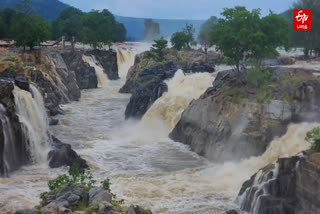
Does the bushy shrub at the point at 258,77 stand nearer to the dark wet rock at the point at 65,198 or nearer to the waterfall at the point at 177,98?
the waterfall at the point at 177,98

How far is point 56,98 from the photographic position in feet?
204

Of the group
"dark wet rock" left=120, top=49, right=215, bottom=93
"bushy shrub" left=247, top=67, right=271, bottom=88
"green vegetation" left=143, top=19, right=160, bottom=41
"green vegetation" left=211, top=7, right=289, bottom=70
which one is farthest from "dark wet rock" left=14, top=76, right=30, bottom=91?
"green vegetation" left=143, top=19, right=160, bottom=41

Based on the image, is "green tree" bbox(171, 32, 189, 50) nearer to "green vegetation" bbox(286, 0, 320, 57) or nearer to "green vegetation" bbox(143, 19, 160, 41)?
"green vegetation" bbox(286, 0, 320, 57)

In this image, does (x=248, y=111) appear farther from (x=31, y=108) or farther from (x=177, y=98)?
(x=31, y=108)

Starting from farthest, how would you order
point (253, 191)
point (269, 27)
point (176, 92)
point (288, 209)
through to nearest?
point (176, 92), point (269, 27), point (253, 191), point (288, 209)

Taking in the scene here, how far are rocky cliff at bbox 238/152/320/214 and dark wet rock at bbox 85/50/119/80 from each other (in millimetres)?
63871

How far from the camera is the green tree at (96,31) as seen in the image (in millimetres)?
93125

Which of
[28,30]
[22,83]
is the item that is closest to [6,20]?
[28,30]

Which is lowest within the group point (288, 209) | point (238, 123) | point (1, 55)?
point (288, 209)

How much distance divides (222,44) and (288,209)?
2132 cm

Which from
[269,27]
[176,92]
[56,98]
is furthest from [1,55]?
[269,27]

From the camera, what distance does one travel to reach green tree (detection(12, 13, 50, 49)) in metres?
68.9

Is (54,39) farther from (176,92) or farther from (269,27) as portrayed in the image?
(269,27)

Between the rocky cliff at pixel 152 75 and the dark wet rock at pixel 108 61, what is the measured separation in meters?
11.0
